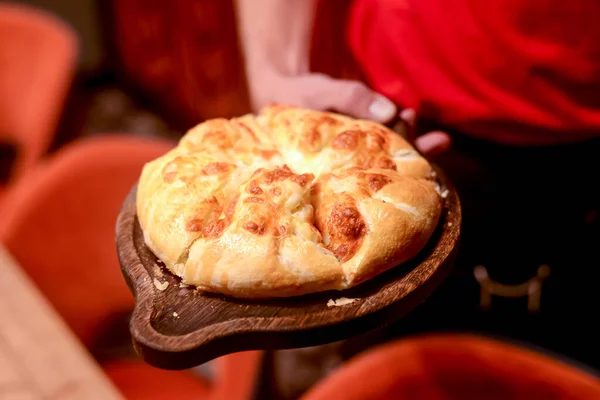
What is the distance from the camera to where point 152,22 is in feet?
15.0

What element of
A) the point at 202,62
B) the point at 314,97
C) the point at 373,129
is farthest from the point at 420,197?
the point at 202,62

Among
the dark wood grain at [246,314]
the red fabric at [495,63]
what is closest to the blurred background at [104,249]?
the red fabric at [495,63]

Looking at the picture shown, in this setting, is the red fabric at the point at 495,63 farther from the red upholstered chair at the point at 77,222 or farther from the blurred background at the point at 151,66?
the blurred background at the point at 151,66

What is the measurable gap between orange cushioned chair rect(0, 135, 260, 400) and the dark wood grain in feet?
4.16

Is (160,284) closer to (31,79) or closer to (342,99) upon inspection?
(342,99)

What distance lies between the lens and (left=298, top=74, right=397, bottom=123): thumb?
49.6 inches

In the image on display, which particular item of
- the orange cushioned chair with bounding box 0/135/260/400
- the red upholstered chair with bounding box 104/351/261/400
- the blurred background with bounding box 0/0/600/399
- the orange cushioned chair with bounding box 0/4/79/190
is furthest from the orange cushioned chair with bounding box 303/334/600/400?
the orange cushioned chair with bounding box 0/4/79/190

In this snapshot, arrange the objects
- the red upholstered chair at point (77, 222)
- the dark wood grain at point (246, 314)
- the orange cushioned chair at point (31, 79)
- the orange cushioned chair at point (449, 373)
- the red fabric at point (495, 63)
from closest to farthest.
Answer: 1. the dark wood grain at point (246, 314)
2. the red fabric at point (495, 63)
3. the orange cushioned chair at point (449, 373)
4. the red upholstered chair at point (77, 222)
5. the orange cushioned chair at point (31, 79)

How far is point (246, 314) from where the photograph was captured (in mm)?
928

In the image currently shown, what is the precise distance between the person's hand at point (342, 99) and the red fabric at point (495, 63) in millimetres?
155

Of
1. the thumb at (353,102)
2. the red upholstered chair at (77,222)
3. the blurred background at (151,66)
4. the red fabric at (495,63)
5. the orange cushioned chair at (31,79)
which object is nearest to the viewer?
the thumb at (353,102)

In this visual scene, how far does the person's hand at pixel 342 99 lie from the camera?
1.26 metres

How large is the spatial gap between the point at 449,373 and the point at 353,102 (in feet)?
3.62

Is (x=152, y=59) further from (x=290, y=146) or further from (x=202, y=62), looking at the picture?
(x=290, y=146)
